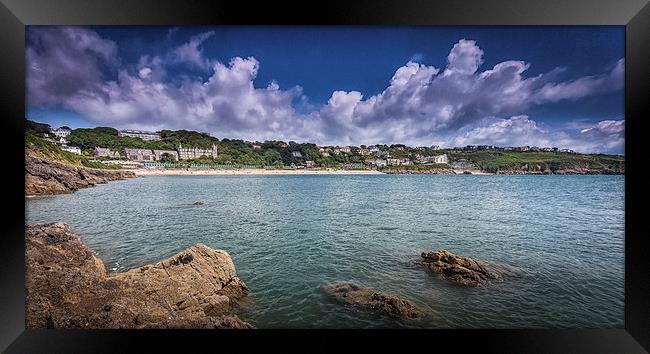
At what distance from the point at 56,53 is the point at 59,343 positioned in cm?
383

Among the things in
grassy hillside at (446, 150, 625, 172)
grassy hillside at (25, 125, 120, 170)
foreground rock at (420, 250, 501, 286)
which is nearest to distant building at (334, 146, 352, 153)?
grassy hillside at (446, 150, 625, 172)

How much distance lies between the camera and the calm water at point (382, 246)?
340cm

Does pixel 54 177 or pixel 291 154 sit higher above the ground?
pixel 291 154

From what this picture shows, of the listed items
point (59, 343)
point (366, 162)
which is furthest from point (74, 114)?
point (366, 162)

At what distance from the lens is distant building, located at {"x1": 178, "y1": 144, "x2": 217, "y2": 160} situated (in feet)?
41.4

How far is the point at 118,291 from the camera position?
9.30 feet

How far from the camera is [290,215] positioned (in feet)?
31.8

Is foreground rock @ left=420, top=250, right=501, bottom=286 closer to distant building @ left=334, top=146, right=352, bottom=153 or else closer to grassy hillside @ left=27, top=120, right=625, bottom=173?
grassy hillside @ left=27, top=120, right=625, bottom=173

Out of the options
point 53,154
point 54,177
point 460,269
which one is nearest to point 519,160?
point 460,269

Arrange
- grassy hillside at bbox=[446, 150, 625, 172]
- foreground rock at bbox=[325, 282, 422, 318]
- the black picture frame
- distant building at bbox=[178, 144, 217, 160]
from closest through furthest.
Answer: the black picture frame
foreground rock at bbox=[325, 282, 422, 318]
grassy hillside at bbox=[446, 150, 625, 172]
distant building at bbox=[178, 144, 217, 160]

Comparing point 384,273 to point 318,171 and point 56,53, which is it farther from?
point 318,171

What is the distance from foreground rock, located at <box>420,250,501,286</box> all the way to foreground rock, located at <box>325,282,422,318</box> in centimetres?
120
